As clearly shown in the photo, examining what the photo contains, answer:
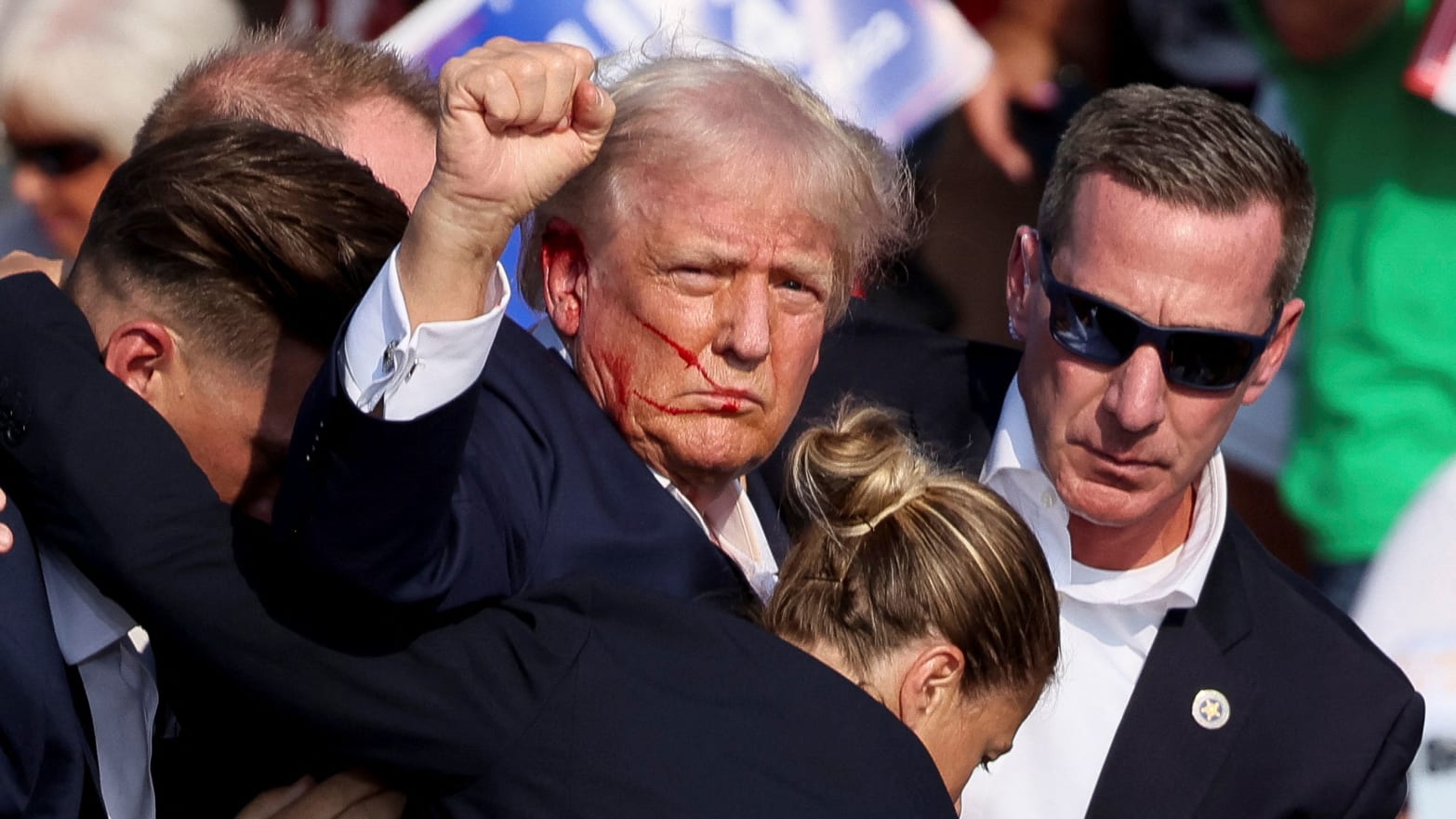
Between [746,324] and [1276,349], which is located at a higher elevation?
[746,324]

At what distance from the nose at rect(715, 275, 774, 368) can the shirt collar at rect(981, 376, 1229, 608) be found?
90 centimetres

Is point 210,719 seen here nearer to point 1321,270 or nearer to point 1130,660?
point 1130,660

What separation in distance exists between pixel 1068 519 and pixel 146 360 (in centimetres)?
157

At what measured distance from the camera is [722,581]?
221cm

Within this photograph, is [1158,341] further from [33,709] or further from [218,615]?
[33,709]

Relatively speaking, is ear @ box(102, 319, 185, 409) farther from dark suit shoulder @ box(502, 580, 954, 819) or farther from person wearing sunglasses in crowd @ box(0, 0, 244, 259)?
person wearing sunglasses in crowd @ box(0, 0, 244, 259)

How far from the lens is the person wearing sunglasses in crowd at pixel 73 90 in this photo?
3.69 m

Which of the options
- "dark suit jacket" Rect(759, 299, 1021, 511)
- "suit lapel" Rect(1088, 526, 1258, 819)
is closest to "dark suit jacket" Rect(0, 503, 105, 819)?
"dark suit jacket" Rect(759, 299, 1021, 511)

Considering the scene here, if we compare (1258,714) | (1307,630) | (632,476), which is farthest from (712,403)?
(1307,630)

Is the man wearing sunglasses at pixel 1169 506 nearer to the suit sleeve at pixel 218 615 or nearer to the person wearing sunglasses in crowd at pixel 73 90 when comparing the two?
the suit sleeve at pixel 218 615

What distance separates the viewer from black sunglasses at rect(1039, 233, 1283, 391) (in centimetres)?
280

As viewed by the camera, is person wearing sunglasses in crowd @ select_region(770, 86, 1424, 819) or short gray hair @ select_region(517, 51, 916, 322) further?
person wearing sunglasses in crowd @ select_region(770, 86, 1424, 819)

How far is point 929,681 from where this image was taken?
78.9 inches

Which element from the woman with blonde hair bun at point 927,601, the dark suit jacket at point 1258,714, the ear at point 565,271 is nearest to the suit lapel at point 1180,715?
the dark suit jacket at point 1258,714
